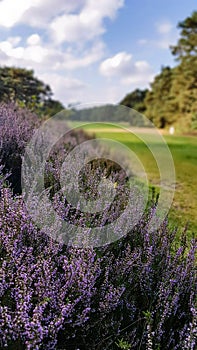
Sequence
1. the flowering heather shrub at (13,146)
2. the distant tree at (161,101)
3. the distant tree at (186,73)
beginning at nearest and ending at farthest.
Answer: the flowering heather shrub at (13,146) → the distant tree at (186,73) → the distant tree at (161,101)

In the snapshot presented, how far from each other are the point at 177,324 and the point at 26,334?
31.4 inches

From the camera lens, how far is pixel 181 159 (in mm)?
12531

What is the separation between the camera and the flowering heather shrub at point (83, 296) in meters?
1.49

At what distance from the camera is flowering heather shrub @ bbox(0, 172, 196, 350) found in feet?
4.89

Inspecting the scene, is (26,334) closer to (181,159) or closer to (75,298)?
(75,298)

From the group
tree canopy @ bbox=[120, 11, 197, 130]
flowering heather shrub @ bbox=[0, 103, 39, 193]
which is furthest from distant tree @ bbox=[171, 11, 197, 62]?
flowering heather shrub @ bbox=[0, 103, 39, 193]

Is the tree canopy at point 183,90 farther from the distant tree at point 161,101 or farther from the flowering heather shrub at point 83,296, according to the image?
the flowering heather shrub at point 83,296

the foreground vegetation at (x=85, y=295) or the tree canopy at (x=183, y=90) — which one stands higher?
the tree canopy at (x=183, y=90)

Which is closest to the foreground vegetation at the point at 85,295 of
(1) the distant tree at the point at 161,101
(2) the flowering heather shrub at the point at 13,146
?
(2) the flowering heather shrub at the point at 13,146

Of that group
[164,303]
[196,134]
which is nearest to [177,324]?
[164,303]

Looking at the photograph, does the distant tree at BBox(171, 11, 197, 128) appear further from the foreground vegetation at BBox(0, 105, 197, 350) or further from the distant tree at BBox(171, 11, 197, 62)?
the foreground vegetation at BBox(0, 105, 197, 350)

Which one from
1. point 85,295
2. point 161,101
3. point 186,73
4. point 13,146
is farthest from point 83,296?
point 161,101

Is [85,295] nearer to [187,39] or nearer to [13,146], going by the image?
[13,146]

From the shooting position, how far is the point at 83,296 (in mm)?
1666
